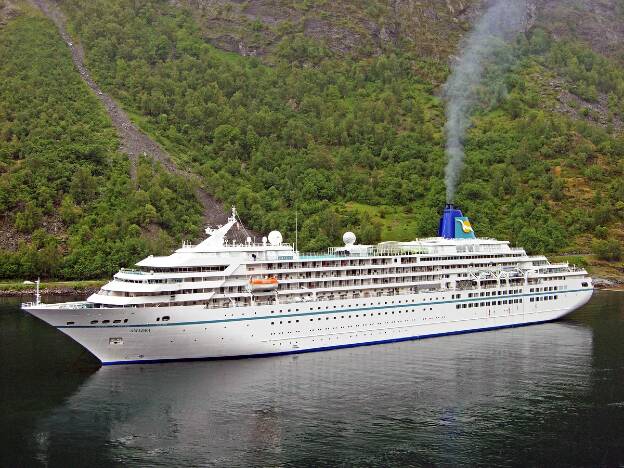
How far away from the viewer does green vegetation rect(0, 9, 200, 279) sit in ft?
330

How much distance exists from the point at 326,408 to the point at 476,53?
497ft

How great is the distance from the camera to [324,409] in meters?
38.9

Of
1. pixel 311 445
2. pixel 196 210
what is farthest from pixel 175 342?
pixel 196 210

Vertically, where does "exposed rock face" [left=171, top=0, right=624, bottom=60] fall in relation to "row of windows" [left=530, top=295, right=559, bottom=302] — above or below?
above

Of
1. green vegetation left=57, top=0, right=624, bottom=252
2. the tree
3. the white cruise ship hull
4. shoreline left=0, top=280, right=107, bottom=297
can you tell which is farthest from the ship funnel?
the tree

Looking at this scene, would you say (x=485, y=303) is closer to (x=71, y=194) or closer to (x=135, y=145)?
(x=71, y=194)

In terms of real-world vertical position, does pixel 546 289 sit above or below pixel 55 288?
above

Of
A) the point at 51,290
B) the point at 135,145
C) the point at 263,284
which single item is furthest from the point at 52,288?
the point at 263,284

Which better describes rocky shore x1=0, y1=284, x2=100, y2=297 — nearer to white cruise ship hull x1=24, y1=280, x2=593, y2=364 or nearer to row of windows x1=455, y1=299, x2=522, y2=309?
white cruise ship hull x1=24, y1=280, x2=593, y2=364

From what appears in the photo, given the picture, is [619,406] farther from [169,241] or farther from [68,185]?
[68,185]

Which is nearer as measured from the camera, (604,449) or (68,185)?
(604,449)

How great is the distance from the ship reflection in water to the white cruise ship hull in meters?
1.19

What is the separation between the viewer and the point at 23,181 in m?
112

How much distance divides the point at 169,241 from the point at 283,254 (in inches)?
2247
